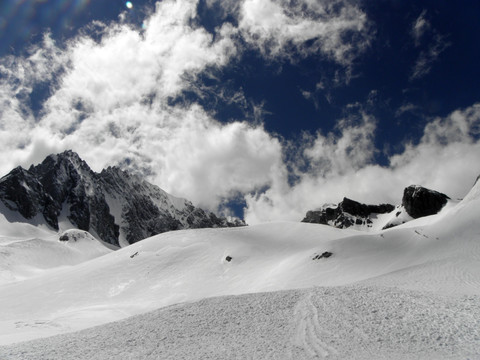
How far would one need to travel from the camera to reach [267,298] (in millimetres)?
18156

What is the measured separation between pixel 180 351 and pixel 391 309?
934 cm

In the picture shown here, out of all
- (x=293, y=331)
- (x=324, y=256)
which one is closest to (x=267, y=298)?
(x=293, y=331)

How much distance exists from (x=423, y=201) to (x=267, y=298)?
16202 cm

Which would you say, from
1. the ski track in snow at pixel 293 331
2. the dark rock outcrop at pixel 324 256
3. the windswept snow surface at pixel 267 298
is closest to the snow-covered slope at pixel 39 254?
the windswept snow surface at pixel 267 298

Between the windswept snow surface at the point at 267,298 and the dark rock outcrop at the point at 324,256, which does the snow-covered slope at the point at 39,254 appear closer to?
the windswept snow surface at the point at 267,298

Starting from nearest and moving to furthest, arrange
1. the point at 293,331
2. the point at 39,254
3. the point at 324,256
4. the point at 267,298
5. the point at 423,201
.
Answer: the point at 293,331 < the point at 267,298 < the point at 324,256 < the point at 39,254 < the point at 423,201

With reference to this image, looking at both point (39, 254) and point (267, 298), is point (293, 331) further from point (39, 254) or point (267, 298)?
point (39, 254)

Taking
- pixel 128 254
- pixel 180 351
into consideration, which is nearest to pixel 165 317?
pixel 180 351

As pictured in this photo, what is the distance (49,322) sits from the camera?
85.8 feet

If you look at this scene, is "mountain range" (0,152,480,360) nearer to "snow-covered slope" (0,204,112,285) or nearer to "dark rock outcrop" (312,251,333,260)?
"dark rock outcrop" (312,251,333,260)

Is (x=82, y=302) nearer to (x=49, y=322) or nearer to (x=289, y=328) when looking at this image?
(x=49, y=322)

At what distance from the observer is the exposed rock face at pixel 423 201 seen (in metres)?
152

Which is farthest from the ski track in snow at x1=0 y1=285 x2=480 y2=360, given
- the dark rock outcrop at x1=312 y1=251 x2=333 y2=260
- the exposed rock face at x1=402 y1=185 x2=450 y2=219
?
the exposed rock face at x1=402 y1=185 x2=450 y2=219

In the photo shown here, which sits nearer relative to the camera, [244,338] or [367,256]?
[244,338]
